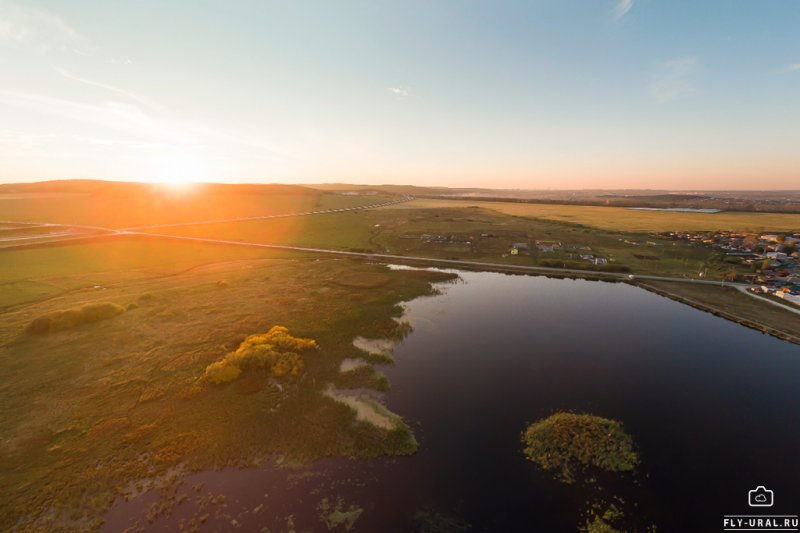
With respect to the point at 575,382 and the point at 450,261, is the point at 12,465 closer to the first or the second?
the point at 575,382

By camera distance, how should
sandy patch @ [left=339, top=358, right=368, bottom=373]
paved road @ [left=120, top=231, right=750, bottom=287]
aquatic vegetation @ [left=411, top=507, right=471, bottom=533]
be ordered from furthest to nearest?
paved road @ [left=120, top=231, right=750, bottom=287], sandy patch @ [left=339, top=358, right=368, bottom=373], aquatic vegetation @ [left=411, top=507, right=471, bottom=533]

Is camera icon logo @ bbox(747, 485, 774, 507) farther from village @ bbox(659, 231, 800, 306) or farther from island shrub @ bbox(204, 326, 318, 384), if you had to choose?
village @ bbox(659, 231, 800, 306)

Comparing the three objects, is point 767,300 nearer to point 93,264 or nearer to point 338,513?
point 338,513

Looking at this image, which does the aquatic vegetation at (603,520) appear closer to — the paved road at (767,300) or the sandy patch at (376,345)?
the sandy patch at (376,345)

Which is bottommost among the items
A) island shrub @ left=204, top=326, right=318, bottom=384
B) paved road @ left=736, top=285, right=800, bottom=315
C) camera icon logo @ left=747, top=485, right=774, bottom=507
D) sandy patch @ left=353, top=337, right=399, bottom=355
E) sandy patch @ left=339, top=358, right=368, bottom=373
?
camera icon logo @ left=747, top=485, right=774, bottom=507

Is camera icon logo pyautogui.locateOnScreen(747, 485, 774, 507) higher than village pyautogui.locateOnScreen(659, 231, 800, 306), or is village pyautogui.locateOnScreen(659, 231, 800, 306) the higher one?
village pyautogui.locateOnScreen(659, 231, 800, 306)

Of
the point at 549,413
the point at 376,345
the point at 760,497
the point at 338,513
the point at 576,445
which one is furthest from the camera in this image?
the point at 376,345

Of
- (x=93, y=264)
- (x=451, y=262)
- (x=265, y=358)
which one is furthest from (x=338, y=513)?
(x=93, y=264)

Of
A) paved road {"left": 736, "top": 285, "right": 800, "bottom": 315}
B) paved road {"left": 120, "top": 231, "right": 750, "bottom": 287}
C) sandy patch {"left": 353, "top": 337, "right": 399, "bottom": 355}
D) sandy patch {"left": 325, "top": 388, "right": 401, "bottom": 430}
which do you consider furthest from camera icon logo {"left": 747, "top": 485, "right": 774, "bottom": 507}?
paved road {"left": 120, "top": 231, "right": 750, "bottom": 287}
